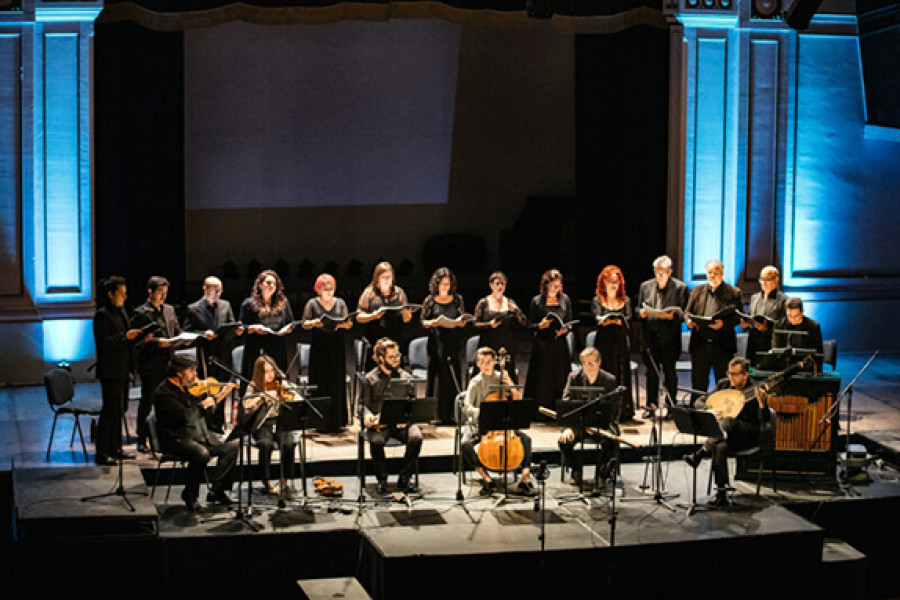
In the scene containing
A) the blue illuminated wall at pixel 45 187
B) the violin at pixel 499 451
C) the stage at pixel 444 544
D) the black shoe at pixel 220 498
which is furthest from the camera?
the blue illuminated wall at pixel 45 187

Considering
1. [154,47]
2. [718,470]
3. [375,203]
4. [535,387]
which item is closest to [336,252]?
[375,203]

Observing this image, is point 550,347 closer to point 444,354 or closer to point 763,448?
point 444,354

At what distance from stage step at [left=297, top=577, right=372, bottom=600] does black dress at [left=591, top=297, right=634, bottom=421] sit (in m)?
3.17

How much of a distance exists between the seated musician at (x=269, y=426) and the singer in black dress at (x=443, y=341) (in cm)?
173

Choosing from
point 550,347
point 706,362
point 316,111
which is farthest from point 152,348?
point 316,111

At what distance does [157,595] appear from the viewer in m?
6.98

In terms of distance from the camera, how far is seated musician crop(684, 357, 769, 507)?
7855 mm

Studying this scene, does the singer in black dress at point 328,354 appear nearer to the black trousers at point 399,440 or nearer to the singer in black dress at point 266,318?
the singer in black dress at point 266,318

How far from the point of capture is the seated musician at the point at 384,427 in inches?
316

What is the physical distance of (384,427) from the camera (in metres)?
8.08

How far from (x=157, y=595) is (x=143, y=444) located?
72.4 inches

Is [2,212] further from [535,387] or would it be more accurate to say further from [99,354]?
[535,387]

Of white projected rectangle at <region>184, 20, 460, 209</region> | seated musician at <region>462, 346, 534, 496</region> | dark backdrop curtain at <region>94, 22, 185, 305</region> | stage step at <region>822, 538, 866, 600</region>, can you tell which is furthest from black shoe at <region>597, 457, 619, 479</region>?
white projected rectangle at <region>184, 20, 460, 209</region>

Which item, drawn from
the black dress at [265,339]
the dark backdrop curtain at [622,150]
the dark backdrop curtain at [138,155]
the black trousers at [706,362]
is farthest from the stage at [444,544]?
the dark backdrop curtain at [622,150]
